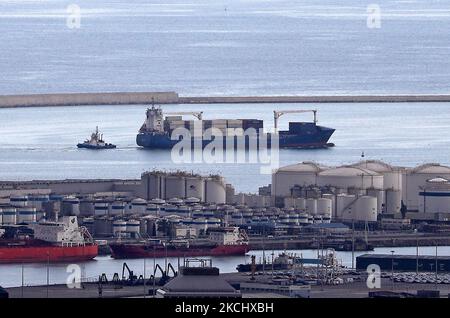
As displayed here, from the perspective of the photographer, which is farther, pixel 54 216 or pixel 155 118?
pixel 155 118

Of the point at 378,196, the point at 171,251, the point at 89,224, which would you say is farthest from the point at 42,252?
the point at 378,196

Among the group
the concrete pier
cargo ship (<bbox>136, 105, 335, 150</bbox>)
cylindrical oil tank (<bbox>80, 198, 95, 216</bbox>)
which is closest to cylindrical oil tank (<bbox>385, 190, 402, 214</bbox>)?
cylindrical oil tank (<bbox>80, 198, 95, 216</bbox>)

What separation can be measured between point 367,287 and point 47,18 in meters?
85.9

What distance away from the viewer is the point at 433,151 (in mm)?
34438

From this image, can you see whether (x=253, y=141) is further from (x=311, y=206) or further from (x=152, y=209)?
(x=152, y=209)

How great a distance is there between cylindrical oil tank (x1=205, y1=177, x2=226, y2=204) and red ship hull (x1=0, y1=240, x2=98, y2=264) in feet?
16.0

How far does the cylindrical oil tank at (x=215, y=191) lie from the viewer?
25453 millimetres

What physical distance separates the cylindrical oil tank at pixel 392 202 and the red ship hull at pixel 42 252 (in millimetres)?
5579

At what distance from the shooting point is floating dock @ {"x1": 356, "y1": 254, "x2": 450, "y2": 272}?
54.8ft

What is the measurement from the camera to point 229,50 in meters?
71.6

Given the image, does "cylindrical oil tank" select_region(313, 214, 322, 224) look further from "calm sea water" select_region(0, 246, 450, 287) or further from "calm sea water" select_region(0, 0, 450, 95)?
"calm sea water" select_region(0, 0, 450, 95)

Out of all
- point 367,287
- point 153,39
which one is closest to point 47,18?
point 153,39

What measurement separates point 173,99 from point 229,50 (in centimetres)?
2469

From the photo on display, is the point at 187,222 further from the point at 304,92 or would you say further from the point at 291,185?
the point at 304,92
